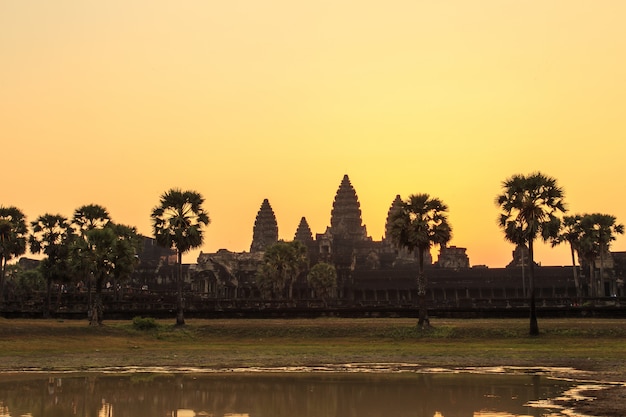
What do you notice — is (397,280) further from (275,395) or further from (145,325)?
(275,395)

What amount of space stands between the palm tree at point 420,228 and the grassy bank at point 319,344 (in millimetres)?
5490

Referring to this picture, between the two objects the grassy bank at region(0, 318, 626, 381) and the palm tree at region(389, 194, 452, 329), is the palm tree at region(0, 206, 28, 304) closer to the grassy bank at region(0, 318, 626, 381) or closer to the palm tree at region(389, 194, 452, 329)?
the grassy bank at region(0, 318, 626, 381)

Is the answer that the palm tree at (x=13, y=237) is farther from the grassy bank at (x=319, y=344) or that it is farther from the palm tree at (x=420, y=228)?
the palm tree at (x=420, y=228)

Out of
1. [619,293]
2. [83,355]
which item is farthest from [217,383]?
[619,293]

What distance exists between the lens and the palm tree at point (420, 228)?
213 feet

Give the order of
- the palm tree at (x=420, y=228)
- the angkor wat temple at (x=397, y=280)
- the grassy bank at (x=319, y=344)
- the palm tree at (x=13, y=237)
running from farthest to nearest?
1. the angkor wat temple at (x=397, y=280)
2. the palm tree at (x=13, y=237)
3. the palm tree at (x=420, y=228)
4. the grassy bank at (x=319, y=344)

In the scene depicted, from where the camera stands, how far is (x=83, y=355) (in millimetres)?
50688

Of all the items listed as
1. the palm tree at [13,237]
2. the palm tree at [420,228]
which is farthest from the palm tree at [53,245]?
the palm tree at [420,228]

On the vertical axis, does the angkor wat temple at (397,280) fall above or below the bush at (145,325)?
above

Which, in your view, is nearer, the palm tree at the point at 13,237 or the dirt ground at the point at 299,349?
the dirt ground at the point at 299,349

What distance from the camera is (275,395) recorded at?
104 feet

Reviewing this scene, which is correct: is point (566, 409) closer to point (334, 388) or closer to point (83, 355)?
point (334, 388)

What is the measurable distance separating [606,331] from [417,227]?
49.6ft

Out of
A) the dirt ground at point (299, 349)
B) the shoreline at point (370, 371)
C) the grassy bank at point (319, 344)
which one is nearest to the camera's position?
the shoreline at point (370, 371)
